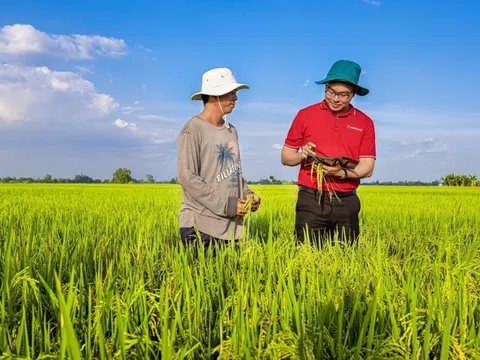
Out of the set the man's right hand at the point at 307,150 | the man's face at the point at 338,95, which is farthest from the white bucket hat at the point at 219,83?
the man's face at the point at 338,95

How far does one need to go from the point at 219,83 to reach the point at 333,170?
40.3 inches

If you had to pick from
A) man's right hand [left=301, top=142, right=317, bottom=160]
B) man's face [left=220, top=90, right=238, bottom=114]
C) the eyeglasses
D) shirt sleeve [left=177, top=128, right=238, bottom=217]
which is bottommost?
shirt sleeve [left=177, top=128, right=238, bottom=217]

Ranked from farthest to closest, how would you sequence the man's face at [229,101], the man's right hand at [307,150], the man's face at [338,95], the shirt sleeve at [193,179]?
the man's face at [338,95] → the man's right hand at [307,150] → the man's face at [229,101] → the shirt sleeve at [193,179]

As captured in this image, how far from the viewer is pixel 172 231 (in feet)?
17.5

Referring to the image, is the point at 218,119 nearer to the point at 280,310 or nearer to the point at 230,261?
the point at 230,261

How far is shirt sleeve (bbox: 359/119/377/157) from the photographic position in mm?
3531

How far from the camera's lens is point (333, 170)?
3.36 metres

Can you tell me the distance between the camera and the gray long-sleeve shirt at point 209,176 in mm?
2988

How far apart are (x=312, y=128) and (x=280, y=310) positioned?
6.24 ft

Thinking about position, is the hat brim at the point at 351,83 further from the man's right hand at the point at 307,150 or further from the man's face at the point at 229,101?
the man's face at the point at 229,101

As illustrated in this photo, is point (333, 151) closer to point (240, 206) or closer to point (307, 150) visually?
point (307, 150)

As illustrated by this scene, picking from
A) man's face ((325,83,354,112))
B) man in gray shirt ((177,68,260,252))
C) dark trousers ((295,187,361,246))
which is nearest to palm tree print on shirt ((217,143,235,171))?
man in gray shirt ((177,68,260,252))

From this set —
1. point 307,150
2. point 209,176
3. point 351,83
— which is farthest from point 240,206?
point 351,83

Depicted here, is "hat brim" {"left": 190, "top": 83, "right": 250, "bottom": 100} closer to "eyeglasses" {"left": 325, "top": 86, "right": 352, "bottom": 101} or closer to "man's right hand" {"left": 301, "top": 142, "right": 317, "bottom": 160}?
"man's right hand" {"left": 301, "top": 142, "right": 317, "bottom": 160}
